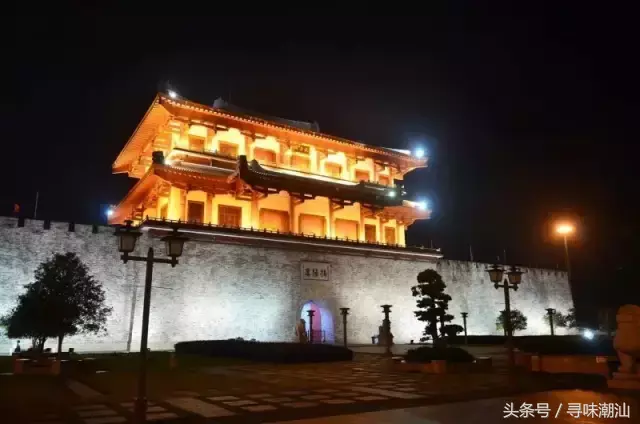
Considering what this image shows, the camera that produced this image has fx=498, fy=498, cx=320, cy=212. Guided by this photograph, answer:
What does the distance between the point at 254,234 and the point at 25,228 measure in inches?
377

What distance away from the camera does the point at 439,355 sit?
42.9ft

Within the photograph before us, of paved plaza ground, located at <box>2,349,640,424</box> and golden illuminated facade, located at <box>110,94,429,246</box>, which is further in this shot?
golden illuminated facade, located at <box>110,94,429,246</box>

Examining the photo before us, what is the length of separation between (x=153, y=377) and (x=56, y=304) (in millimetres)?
5308

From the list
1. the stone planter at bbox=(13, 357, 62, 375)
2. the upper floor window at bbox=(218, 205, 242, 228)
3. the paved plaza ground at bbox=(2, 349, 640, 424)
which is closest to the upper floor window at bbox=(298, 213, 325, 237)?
the upper floor window at bbox=(218, 205, 242, 228)

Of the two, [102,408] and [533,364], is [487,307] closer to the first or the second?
[533,364]

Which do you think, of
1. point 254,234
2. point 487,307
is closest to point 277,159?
point 254,234

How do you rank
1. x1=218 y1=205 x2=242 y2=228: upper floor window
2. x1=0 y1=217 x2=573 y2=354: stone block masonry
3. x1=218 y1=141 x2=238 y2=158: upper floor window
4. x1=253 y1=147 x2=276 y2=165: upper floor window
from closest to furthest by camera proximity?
x1=0 y1=217 x2=573 y2=354: stone block masonry, x1=218 y1=205 x2=242 y2=228: upper floor window, x1=218 y1=141 x2=238 y2=158: upper floor window, x1=253 y1=147 x2=276 y2=165: upper floor window

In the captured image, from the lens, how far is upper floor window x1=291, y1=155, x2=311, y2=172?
1167 inches

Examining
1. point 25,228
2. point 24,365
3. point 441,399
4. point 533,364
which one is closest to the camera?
point 441,399

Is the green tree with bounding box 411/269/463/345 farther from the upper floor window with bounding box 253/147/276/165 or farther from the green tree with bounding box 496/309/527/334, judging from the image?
the upper floor window with bounding box 253/147/276/165

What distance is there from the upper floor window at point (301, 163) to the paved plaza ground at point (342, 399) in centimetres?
1836

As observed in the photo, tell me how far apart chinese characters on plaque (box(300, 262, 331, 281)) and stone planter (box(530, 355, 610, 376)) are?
1334cm

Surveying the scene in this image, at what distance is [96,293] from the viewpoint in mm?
17078

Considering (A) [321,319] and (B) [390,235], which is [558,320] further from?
(A) [321,319]
